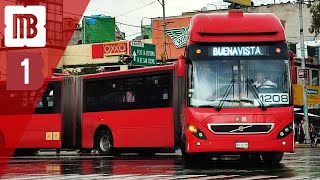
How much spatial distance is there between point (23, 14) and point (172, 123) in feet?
25.7

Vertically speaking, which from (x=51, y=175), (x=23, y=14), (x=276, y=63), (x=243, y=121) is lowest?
(x=51, y=175)

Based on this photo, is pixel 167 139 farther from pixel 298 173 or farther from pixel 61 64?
pixel 61 64

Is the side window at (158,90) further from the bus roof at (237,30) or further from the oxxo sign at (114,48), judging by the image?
the oxxo sign at (114,48)

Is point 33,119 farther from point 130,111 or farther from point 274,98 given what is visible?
point 274,98

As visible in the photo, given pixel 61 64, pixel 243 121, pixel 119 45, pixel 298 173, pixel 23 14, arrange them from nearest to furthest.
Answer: pixel 298 173 → pixel 243 121 → pixel 23 14 → pixel 119 45 → pixel 61 64

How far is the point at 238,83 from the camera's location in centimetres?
1648

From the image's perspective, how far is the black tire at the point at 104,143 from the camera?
2469 cm

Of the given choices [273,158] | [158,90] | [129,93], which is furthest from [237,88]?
[129,93]

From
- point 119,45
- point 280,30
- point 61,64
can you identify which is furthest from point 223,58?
point 61,64

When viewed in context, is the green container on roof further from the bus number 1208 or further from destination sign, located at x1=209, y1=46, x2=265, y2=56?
the bus number 1208

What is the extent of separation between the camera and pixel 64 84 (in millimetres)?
26062

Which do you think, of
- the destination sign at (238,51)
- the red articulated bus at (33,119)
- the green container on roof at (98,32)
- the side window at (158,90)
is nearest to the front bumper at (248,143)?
the destination sign at (238,51)

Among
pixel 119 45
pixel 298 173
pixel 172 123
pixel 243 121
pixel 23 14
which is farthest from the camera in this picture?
pixel 119 45

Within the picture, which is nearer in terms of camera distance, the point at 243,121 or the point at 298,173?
the point at 298,173
